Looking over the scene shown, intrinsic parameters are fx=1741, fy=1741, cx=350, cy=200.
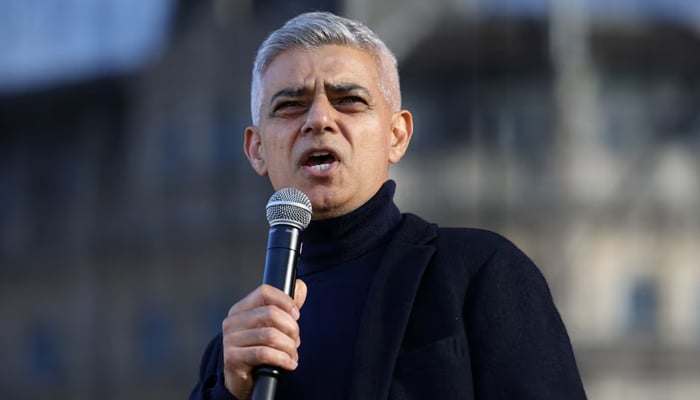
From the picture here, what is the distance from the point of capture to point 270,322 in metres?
2.84

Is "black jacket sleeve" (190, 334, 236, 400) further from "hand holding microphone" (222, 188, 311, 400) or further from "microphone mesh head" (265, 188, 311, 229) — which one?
"microphone mesh head" (265, 188, 311, 229)

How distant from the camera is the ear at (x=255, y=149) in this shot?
3.55 metres

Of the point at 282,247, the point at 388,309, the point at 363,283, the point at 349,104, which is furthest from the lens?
the point at 349,104

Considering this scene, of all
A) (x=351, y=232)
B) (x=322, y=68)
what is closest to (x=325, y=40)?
(x=322, y=68)

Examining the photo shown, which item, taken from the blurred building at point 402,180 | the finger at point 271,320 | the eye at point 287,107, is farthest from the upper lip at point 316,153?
the blurred building at point 402,180

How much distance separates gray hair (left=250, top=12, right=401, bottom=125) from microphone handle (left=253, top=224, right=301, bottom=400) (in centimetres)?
49

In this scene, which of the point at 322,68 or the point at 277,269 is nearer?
the point at 277,269

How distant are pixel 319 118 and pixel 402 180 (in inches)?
1291

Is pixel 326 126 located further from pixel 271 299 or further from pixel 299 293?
pixel 271 299

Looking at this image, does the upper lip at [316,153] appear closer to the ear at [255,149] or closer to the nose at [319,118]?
the nose at [319,118]

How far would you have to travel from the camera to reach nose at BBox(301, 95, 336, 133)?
327 cm

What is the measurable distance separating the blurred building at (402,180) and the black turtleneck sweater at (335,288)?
29.7 meters

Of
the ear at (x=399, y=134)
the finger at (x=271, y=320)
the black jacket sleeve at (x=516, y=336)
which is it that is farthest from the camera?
the ear at (x=399, y=134)

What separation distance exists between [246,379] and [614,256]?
3393 cm
